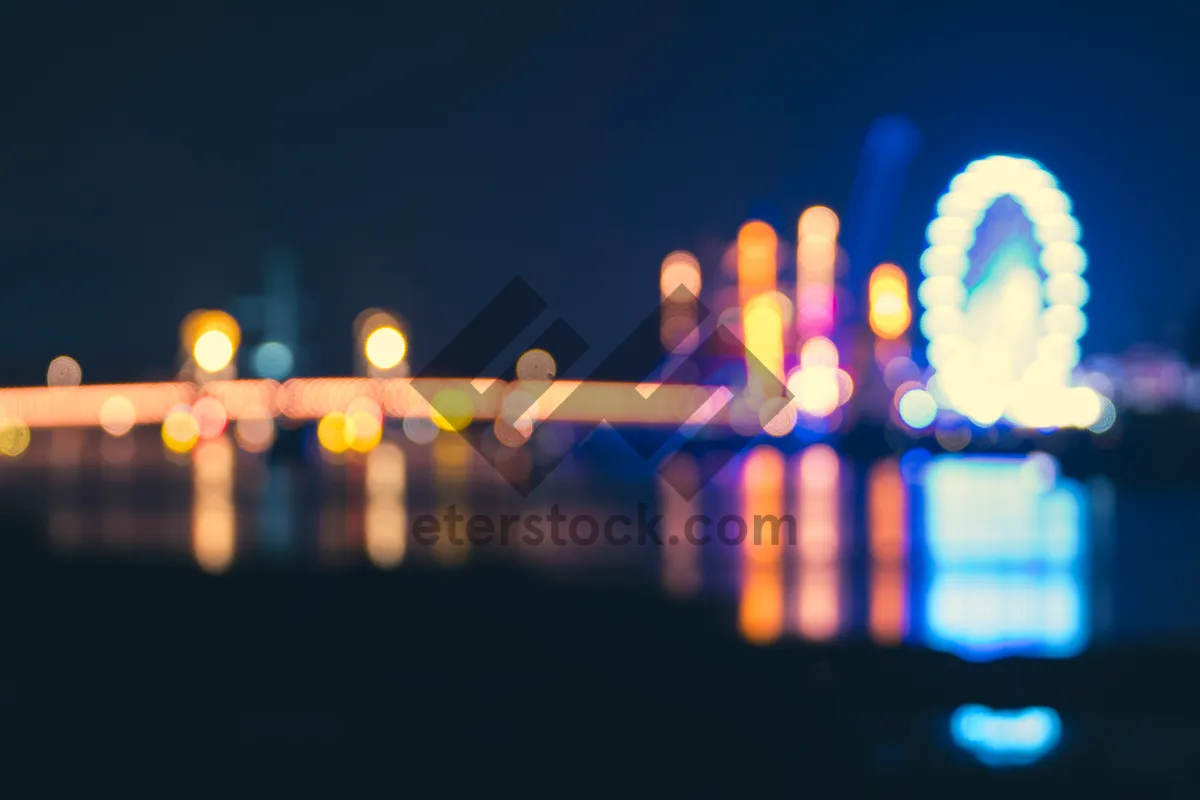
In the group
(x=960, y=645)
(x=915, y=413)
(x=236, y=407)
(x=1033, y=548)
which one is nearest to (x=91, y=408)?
(x=236, y=407)

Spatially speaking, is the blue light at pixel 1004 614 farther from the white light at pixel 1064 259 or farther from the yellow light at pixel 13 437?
the yellow light at pixel 13 437

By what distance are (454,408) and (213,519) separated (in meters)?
56.4

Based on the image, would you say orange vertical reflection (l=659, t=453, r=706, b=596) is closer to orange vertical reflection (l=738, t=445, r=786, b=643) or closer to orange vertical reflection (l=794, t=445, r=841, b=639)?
orange vertical reflection (l=738, t=445, r=786, b=643)

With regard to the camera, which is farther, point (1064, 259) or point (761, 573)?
point (1064, 259)

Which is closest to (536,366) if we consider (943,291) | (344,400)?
(943,291)

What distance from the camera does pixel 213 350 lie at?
83.2 m

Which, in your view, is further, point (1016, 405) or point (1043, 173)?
point (1016, 405)

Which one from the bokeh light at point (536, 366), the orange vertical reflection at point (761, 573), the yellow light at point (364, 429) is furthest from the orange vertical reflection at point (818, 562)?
the yellow light at point (364, 429)

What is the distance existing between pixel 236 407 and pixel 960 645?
80.0m

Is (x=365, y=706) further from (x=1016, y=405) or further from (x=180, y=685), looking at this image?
(x=1016, y=405)

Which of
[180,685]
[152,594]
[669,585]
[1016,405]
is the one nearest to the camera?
[180,685]

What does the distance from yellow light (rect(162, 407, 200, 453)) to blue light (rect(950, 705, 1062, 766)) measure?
65.6 m

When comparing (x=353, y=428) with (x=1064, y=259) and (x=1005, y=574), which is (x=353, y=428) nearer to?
(x=1064, y=259)

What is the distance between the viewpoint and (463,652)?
340 inches
